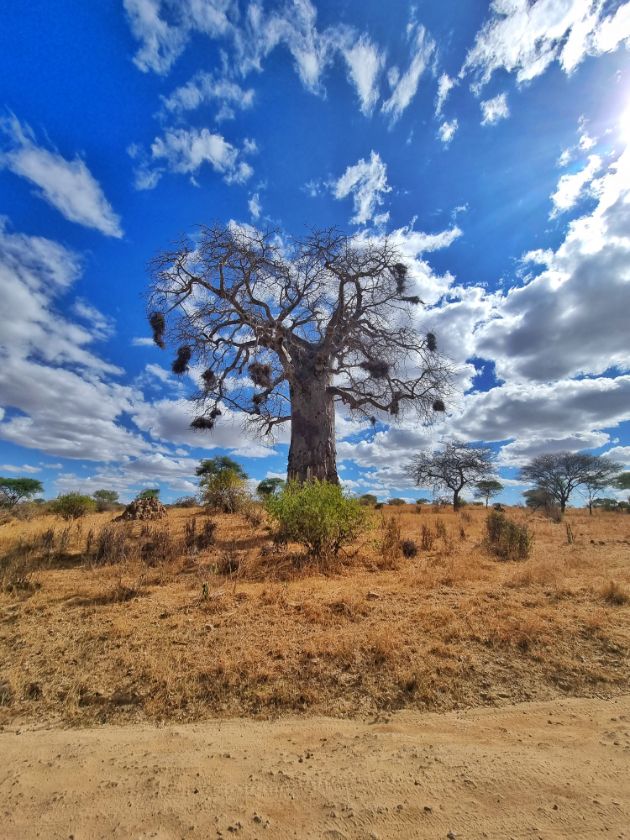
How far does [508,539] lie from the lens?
7.98 m

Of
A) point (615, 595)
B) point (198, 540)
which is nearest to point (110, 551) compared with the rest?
point (198, 540)

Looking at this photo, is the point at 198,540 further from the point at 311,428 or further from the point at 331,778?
the point at 331,778

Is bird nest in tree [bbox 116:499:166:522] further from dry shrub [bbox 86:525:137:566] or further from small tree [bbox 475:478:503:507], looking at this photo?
small tree [bbox 475:478:503:507]

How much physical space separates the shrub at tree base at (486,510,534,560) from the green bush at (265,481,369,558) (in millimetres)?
2734

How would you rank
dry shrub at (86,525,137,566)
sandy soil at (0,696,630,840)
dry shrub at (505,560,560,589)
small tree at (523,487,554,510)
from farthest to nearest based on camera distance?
small tree at (523,487,554,510), dry shrub at (86,525,137,566), dry shrub at (505,560,560,589), sandy soil at (0,696,630,840)

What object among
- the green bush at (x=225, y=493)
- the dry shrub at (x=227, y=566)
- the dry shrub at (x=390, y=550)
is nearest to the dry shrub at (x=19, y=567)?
the dry shrub at (x=227, y=566)

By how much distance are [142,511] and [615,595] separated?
10.8 m

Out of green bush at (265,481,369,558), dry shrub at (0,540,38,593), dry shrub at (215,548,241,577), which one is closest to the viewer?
dry shrub at (0,540,38,593)

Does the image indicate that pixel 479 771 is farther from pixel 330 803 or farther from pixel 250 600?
pixel 250 600

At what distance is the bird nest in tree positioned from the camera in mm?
11172

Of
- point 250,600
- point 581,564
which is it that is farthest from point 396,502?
point 250,600

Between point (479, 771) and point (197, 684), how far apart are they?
6.00 ft

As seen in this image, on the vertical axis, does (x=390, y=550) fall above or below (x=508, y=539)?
below

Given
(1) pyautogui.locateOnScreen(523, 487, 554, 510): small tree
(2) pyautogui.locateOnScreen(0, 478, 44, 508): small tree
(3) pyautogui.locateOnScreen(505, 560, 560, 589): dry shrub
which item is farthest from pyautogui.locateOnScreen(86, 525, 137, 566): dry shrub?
(1) pyautogui.locateOnScreen(523, 487, 554, 510): small tree
